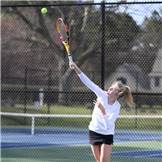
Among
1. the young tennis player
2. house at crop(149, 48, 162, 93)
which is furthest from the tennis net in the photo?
the young tennis player

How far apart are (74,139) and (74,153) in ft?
10.7

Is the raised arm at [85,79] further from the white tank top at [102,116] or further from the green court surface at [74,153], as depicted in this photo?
the green court surface at [74,153]

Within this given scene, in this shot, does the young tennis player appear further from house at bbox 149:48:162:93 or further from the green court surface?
house at bbox 149:48:162:93

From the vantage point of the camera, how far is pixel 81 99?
2114cm

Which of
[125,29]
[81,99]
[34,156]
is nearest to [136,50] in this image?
[81,99]

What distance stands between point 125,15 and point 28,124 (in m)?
7.39

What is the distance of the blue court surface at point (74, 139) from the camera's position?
13223 mm

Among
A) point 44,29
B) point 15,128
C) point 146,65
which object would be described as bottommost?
point 15,128

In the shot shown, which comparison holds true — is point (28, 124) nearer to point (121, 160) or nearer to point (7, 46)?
point (121, 160)

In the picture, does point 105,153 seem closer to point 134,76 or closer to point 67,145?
point 67,145

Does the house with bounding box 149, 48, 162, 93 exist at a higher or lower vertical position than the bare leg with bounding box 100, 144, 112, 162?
higher

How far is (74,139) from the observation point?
52.3ft

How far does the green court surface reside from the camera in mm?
11500

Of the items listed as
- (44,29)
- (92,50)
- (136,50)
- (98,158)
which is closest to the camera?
(98,158)
